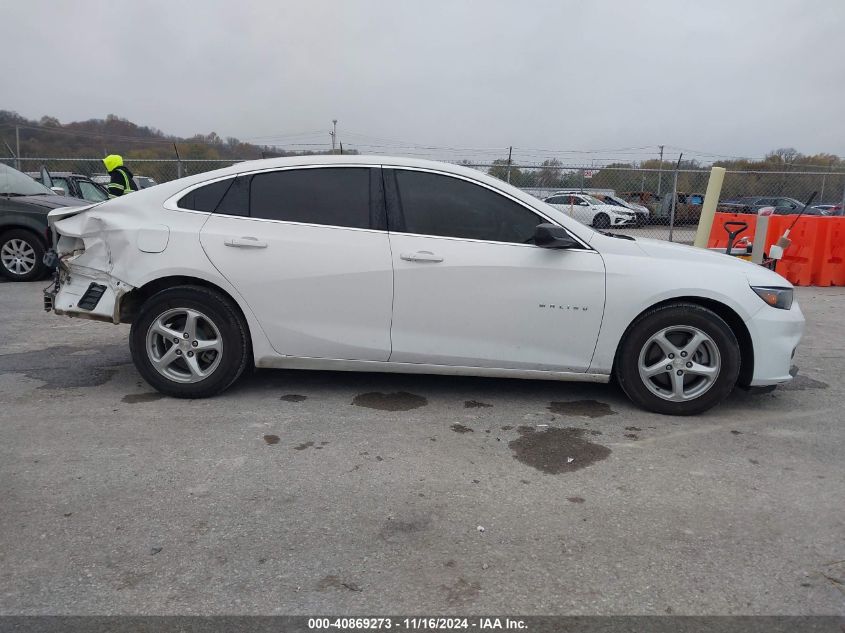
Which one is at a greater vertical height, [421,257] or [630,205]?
[630,205]

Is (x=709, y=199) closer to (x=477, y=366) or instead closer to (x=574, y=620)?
(x=477, y=366)

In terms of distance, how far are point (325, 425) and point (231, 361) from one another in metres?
0.83

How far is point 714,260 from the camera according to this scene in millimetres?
4633

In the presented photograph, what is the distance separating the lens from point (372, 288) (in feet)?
14.3

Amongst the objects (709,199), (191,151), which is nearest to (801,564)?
(709,199)

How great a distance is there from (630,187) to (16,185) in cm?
1475

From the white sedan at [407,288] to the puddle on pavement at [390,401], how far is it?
0.25m

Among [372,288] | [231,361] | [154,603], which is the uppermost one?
[372,288]

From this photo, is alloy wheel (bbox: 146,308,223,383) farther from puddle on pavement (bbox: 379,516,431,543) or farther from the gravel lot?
puddle on pavement (bbox: 379,516,431,543)

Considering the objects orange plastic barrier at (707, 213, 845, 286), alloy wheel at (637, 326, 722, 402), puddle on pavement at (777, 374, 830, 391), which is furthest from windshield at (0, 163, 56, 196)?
orange plastic barrier at (707, 213, 845, 286)

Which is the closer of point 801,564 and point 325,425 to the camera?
point 801,564

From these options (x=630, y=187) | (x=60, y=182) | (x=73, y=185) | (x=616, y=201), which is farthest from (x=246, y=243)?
(x=616, y=201)

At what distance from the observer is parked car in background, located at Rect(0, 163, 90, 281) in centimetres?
934

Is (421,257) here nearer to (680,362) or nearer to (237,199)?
(237,199)
